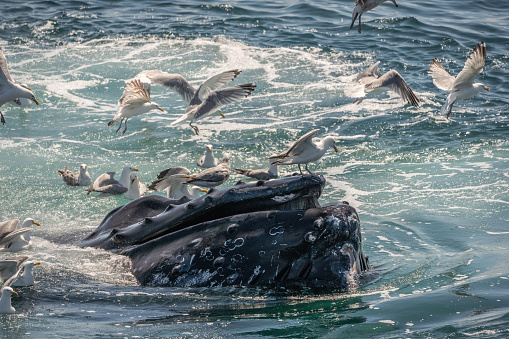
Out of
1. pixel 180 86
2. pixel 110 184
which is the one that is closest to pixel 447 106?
pixel 180 86

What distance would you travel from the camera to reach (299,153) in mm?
8430

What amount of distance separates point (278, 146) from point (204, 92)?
3214 millimetres

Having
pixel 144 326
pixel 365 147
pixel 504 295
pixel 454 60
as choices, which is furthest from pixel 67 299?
pixel 454 60

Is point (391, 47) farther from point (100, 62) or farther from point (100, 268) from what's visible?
point (100, 268)

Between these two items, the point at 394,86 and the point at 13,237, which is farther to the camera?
the point at 394,86

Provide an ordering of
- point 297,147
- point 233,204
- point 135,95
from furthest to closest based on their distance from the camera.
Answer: point 135,95 → point 297,147 → point 233,204

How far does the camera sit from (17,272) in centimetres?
621

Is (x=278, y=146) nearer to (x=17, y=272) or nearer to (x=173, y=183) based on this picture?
(x=173, y=183)

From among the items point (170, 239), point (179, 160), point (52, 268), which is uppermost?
point (170, 239)

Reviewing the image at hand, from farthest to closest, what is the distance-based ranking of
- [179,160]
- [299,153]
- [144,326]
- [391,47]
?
[391,47], [179,160], [299,153], [144,326]

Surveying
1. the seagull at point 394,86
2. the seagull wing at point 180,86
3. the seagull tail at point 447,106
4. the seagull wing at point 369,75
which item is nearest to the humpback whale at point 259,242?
the seagull at point 394,86

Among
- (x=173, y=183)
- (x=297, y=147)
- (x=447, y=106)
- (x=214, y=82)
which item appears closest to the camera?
(x=297, y=147)

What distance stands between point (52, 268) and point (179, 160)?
28.4 feet

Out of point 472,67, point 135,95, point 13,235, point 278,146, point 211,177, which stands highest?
point 472,67
